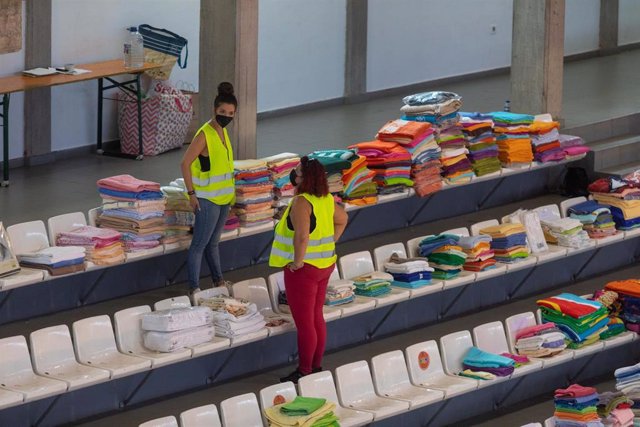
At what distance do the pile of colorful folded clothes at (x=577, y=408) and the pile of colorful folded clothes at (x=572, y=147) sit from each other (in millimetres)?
3564

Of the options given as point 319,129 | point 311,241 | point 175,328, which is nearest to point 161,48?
point 319,129

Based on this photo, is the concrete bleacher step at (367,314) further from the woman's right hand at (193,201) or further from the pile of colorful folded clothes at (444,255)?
the woman's right hand at (193,201)

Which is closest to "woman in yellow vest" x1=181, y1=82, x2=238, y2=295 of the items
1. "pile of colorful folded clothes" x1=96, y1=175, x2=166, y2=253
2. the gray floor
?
"pile of colorful folded clothes" x1=96, y1=175, x2=166, y2=253

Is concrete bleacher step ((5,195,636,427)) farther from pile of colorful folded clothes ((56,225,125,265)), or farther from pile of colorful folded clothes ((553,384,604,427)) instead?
pile of colorful folded clothes ((553,384,604,427))

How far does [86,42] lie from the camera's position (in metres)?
13.8

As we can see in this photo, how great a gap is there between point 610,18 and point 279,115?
596cm

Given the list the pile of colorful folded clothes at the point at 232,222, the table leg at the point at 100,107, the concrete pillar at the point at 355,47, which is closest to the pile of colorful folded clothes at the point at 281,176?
the pile of colorful folded clothes at the point at 232,222

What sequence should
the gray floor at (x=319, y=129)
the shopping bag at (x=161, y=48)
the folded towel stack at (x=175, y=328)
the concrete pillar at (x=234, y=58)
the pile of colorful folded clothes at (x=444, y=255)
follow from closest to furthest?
the folded towel stack at (x=175, y=328) < the pile of colorful folded clothes at (x=444, y=255) < the concrete pillar at (x=234, y=58) < the gray floor at (x=319, y=129) < the shopping bag at (x=161, y=48)

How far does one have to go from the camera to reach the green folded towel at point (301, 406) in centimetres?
875

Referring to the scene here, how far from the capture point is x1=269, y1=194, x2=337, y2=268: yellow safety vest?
9.52 metres

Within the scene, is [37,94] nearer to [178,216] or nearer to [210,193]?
[178,216]

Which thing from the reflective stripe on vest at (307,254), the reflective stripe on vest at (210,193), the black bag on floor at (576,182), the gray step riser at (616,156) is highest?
the gray step riser at (616,156)

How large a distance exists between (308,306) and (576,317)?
224cm

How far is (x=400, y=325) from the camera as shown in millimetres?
11055
